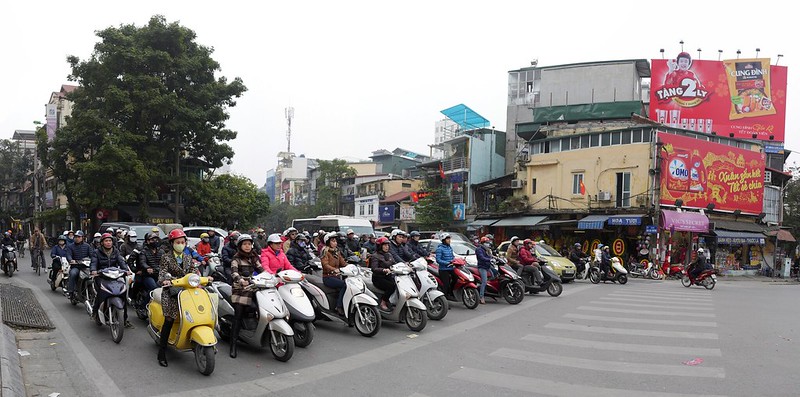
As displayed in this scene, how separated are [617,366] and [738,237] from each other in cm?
2398

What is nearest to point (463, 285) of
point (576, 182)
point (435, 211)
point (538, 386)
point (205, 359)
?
point (538, 386)

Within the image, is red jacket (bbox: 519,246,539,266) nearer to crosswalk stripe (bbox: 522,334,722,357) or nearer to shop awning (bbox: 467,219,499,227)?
crosswalk stripe (bbox: 522,334,722,357)

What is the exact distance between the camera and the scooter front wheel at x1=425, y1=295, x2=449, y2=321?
31.6 feet


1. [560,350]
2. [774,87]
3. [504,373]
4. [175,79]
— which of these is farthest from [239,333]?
[774,87]

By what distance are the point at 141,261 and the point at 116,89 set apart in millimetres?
23602

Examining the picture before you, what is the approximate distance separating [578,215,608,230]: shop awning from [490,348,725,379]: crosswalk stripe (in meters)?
20.2

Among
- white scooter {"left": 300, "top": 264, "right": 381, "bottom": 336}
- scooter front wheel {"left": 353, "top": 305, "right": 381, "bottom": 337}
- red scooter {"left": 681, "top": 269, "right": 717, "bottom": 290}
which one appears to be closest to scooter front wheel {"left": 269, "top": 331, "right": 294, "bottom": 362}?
white scooter {"left": 300, "top": 264, "right": 381, "bottom": 336}

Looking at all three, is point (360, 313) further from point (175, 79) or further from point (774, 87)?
point (774, 87)

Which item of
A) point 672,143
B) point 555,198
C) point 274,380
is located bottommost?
point 274,380

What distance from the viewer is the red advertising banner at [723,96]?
3369cm

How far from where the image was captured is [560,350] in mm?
7473

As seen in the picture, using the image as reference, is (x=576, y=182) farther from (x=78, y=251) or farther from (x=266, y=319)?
(x=266, y=319)

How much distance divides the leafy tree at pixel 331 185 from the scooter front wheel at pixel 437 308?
166 ft

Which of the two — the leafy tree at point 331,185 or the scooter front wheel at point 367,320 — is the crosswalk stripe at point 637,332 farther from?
the leafy tree at point 331,185
